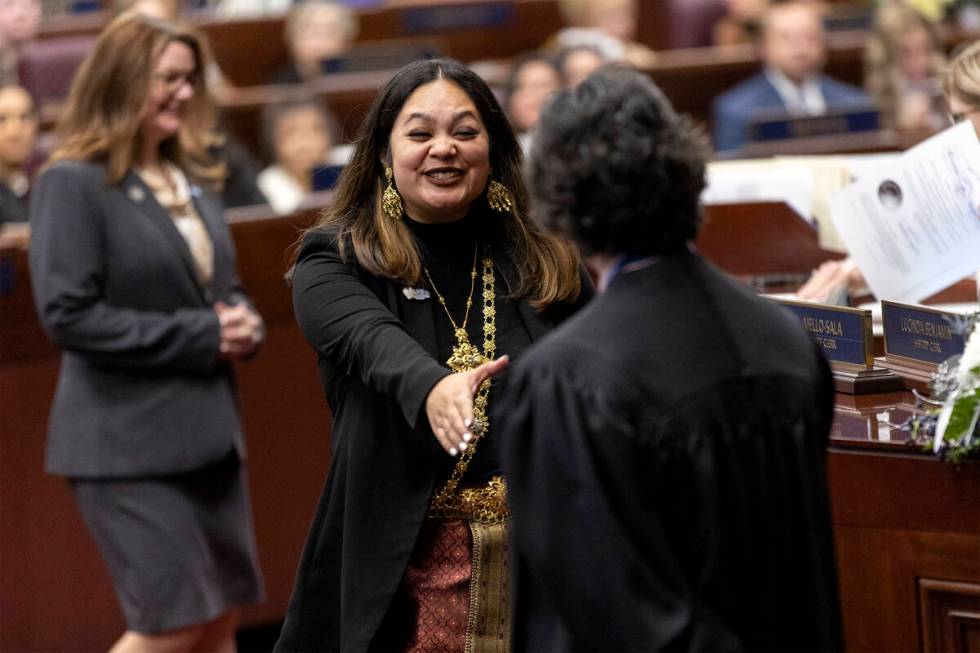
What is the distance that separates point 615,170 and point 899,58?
5.83m

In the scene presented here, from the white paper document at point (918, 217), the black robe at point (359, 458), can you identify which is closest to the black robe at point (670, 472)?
the black robe at point (359, 458)

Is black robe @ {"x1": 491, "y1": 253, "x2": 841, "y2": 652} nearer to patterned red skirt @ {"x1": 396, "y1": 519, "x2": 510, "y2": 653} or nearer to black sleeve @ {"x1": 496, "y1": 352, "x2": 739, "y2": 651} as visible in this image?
black sleeve @ {"x1": 496, "y1": 352, "x2": 739, "y2": 651}

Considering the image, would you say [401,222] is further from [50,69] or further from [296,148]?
[50,69]

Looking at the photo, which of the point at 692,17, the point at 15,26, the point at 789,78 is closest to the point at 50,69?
the point at 15,26

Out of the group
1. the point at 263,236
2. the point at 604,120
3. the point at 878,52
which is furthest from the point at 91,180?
the point at 878,52

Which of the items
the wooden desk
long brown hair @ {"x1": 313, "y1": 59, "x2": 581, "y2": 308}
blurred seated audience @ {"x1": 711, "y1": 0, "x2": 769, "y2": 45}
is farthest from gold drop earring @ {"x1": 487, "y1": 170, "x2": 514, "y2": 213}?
blurred seated audience @ {"x1": 711, "y1": 0, "x2": 769, "y2": 45}

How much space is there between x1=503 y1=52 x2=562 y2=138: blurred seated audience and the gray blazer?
93.2 inches

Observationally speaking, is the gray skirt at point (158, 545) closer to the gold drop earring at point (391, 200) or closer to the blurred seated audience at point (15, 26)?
the gold drop earring at point (391, 200)

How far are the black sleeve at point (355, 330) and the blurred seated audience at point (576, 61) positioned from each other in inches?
135

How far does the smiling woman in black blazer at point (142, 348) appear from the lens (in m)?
3.27

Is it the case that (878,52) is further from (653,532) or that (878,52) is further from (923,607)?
(653,532)

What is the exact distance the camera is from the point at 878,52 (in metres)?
7.09

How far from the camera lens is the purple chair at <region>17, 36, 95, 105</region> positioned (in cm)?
693

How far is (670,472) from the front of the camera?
1.61 metres
